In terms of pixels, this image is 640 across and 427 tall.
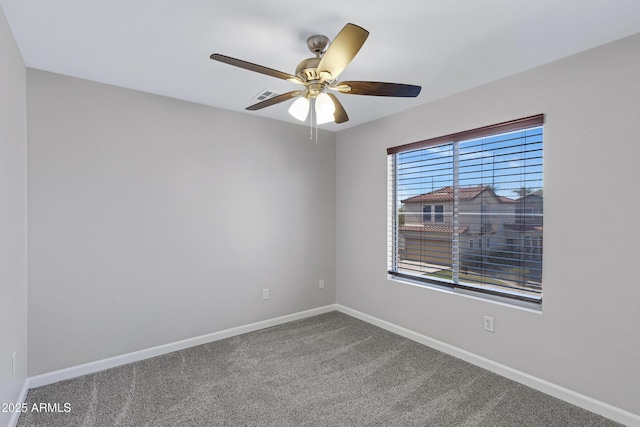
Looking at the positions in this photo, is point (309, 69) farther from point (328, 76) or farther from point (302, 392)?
point (302, 392)

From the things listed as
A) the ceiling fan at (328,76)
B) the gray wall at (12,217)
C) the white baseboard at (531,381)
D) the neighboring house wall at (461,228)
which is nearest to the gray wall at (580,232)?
the white baseboard at (531,381)

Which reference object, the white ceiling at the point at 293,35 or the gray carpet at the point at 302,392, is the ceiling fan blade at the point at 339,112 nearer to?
the white ceiling at the point at 293,35

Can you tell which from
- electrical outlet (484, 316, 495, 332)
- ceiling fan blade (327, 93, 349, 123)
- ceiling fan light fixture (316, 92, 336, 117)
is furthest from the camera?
electrical outlet (484, 316, 495, 332)

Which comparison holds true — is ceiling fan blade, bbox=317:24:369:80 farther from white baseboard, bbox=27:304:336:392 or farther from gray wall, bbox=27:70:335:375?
white baseboard, bbox=27:304:336:392

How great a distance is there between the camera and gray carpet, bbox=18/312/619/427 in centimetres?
207

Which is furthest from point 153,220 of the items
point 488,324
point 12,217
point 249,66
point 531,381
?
point 531,381

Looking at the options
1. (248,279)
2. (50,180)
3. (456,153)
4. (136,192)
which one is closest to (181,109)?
(136,192)

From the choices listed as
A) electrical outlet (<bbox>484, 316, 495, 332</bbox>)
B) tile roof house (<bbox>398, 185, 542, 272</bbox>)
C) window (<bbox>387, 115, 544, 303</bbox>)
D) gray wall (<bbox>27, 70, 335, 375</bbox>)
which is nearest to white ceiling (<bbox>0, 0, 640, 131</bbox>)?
gray wall (<bbox>27, 70, 335, 375</bbox>)

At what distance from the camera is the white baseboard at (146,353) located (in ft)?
8.09

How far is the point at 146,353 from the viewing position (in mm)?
2885

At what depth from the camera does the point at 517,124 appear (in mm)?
2531

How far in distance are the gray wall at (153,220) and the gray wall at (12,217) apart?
17 centimetres

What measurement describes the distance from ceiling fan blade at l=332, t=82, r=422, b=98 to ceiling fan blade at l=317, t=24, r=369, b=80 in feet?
0.51

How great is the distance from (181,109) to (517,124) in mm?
2908
